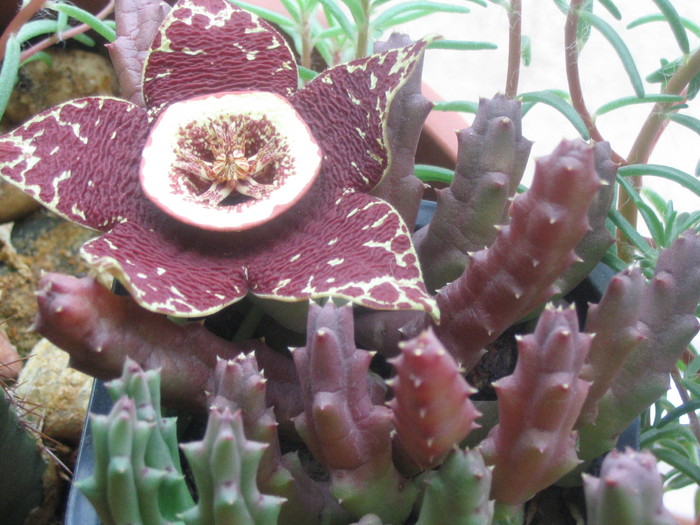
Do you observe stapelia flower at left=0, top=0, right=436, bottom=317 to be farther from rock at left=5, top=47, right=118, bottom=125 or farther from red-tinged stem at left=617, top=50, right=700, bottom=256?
rock at left=5, top=47, right=118, bottom=125

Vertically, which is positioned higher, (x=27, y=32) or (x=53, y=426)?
(x=27, y=32)

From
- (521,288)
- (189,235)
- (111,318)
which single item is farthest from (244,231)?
(521,288)

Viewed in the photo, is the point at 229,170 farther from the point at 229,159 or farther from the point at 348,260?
the point at 348,260

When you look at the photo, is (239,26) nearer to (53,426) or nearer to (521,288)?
(521,288)

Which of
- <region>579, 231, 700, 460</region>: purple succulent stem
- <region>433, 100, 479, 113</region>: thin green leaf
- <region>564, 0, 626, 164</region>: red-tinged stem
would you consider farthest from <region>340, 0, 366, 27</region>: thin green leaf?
<region>579, 231, 700, 460</region>: purple succulent stem

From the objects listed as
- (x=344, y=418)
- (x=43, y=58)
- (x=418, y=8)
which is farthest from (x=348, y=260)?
(x=43, y=58)

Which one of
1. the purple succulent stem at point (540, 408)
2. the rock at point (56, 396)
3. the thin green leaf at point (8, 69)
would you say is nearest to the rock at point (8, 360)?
the rock at point (56, 396)
